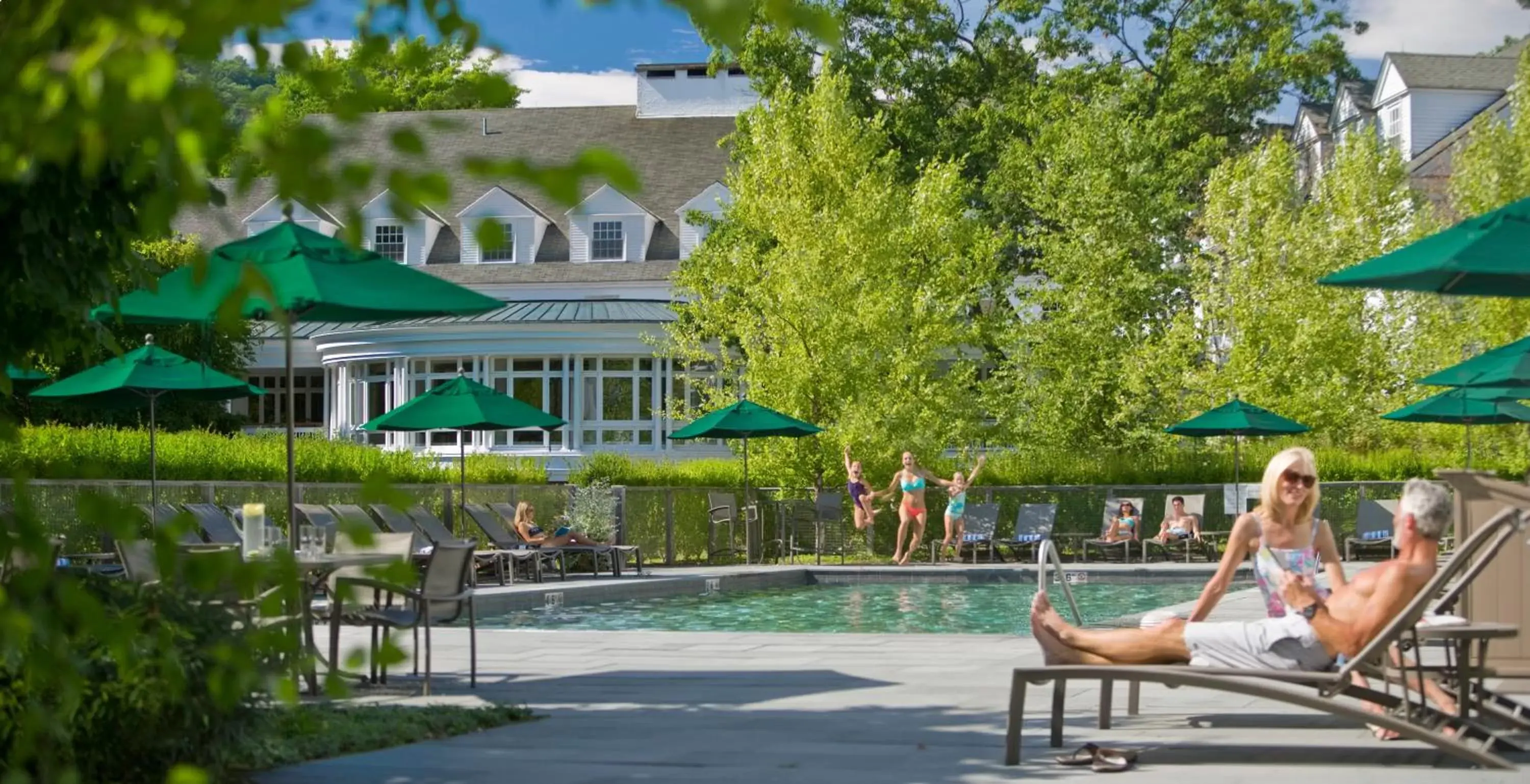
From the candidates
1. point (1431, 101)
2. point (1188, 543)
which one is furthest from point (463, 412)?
point (1431, 101)

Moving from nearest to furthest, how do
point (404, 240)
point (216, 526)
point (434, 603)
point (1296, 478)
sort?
point (1296, 478), point (434, 603), point (216, 526), point (404, 240)

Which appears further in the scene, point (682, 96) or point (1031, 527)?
point (682, 96)

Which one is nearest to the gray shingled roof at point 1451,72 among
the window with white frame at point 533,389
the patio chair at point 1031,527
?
the window with white frame at point 533,389

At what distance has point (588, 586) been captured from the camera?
20.1m

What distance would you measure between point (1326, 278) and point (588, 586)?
38.1 ft

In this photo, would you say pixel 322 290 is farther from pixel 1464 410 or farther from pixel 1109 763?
pixel 1464 410

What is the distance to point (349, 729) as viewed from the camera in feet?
26.2

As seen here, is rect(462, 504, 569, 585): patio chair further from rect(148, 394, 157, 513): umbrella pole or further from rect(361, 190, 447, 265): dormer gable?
rect(361, 190, 447, 265): dormer gable

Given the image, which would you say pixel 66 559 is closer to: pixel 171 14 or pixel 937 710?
pixel 937 710

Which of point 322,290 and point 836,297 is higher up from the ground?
point 836,297

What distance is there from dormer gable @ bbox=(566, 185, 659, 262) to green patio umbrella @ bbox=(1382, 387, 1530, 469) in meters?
24.7

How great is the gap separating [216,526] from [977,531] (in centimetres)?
1228

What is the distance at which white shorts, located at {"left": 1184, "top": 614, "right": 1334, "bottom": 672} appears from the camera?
22.8ft

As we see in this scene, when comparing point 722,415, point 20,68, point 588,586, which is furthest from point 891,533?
point 20,68
